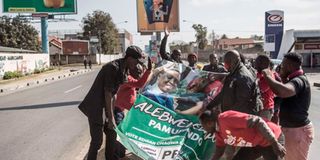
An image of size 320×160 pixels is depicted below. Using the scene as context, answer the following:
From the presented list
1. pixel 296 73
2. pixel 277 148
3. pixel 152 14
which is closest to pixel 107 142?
pixel 296 73

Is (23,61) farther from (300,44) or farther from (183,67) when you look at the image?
(183,67)

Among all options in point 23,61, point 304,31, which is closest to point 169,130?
point 23,61

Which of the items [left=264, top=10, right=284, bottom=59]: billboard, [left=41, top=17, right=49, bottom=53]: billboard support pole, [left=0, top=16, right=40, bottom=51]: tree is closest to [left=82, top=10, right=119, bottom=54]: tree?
[left=0, top=16, right=40, bottom=51]: tree

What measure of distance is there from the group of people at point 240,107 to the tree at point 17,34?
62234mm

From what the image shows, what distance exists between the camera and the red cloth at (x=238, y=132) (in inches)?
160

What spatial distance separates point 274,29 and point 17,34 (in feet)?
138

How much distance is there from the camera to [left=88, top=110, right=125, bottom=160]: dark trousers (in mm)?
5750

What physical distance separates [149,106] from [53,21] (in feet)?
170

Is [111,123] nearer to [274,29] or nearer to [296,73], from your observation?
[296,73]

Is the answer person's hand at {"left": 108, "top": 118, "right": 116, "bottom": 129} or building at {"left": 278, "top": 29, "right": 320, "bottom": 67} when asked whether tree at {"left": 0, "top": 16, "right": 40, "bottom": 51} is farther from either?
person's hand at {"left": 108, "top": 118, "right": 116, "bottom": 129}

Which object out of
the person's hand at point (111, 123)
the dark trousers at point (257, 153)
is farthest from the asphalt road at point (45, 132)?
the dark trousers at point (257, 153)

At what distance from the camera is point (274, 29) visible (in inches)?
1885

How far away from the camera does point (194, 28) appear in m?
117

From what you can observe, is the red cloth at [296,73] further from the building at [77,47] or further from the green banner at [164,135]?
the building at [77,47]
